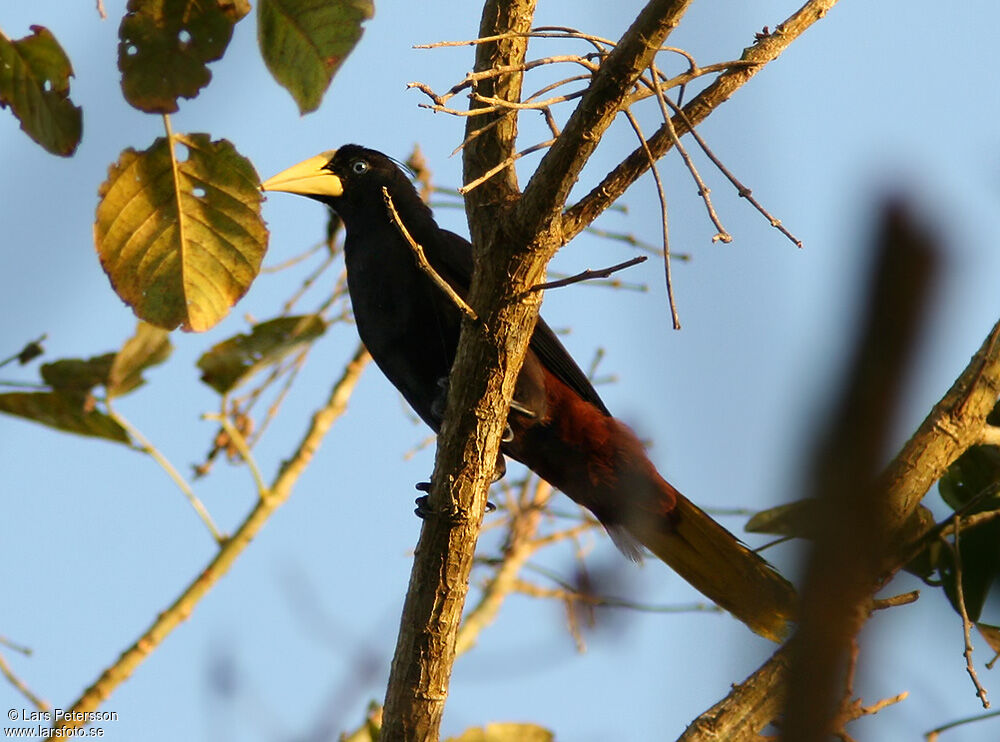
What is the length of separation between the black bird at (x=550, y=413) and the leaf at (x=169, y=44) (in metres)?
1.16

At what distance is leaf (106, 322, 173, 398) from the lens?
2916 mm

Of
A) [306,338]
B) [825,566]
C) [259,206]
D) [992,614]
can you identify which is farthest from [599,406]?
[825,566]

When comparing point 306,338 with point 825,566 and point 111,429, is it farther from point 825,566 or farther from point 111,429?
point 825,566

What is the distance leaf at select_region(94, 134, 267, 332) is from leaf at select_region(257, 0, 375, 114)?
249 mm

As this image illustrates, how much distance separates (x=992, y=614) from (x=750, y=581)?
79cm

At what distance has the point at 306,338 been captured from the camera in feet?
10.4

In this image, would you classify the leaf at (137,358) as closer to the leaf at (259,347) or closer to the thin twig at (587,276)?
the leaf at (259,347)

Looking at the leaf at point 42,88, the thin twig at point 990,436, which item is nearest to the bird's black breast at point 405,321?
the leaf at point 42,88

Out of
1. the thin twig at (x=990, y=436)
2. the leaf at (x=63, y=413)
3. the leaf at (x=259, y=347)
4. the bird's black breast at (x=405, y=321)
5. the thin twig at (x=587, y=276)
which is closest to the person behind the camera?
the thin twig at (x=587, y=276)

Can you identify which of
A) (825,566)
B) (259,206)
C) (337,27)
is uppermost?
(337,27)

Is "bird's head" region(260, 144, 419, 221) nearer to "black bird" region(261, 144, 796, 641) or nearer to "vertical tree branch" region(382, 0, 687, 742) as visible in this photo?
"black bird" region(261, 144, 796, 641)

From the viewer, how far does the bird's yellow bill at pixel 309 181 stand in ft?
13.2

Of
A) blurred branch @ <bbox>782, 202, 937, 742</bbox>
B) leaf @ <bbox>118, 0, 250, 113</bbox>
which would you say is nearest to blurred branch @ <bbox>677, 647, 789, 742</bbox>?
leaf @ <bbox>118, 0, 250, 113</bbox>

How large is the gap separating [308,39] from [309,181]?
5.93ft
